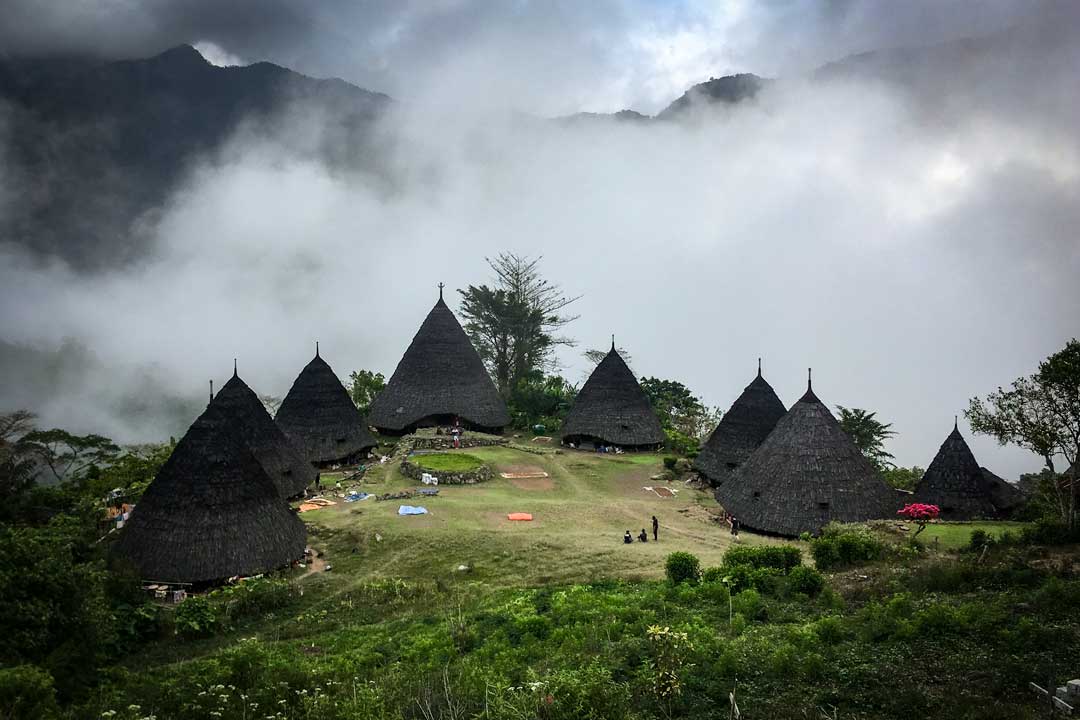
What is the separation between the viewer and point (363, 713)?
9734 mm

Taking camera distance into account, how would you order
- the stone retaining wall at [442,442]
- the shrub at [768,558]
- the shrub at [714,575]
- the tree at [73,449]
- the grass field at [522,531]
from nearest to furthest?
the shrub at [714,575], the shrub at [768,558], the grass field at [522,531], the tree at [73,449], the stone retaining wall at [442,442]

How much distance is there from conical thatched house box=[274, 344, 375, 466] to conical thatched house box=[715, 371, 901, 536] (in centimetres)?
1760

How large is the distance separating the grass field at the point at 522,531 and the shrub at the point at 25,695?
11.1 metres

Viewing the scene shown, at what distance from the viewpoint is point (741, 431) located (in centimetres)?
3197

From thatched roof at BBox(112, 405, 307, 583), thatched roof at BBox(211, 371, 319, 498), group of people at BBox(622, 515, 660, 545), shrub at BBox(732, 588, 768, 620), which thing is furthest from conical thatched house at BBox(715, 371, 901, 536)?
thatched roof at BBox(211, 371, 319, 498)

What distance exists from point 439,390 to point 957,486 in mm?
24701

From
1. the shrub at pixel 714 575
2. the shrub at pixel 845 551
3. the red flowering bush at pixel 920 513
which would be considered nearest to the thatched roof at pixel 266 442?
the shrub at pixel 714 575

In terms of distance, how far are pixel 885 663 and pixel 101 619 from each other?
13841 mm

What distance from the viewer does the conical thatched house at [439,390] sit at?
38.6 metres

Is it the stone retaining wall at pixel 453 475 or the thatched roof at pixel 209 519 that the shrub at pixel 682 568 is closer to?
the thatched roof at pixel 209 519

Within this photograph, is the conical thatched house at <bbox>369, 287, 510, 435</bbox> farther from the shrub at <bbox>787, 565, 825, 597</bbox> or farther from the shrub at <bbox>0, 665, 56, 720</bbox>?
the shrub at <bbox>0, 665, 56, 720</bbox>

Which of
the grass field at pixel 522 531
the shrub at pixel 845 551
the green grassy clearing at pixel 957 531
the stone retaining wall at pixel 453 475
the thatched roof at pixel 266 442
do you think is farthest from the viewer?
the stone retaining wall at pixel 453 475

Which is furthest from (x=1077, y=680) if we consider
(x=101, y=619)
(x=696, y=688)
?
(x=101, y=619)

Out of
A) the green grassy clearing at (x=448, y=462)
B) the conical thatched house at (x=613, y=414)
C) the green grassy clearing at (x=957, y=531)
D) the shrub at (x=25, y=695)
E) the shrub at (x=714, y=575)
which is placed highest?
the conical thatched house at (x=613, y=414)
